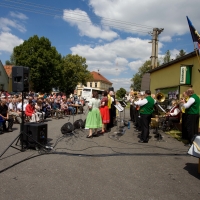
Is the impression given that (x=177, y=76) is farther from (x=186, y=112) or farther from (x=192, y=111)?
(x=192, y=111)

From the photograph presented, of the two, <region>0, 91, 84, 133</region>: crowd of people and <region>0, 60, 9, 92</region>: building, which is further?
<region>0, 60, 9, 92</region>: building

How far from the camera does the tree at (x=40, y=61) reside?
38.1 m

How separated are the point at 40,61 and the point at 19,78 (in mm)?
33189

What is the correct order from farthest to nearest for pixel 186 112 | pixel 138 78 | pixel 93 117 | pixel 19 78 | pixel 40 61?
pixel 138 78
pixel 40 61
pixel 93 117
pixel 186 112
pixel 19 78

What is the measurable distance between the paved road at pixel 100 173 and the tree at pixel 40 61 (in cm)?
3281

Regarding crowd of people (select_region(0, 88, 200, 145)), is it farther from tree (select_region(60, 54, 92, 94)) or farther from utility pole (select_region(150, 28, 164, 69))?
tree (select_region(60, 54, 92, 94))

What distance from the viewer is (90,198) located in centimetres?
355

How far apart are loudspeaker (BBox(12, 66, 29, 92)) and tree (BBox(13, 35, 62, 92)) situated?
108 feet

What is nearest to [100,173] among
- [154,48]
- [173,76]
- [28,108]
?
[28,108]

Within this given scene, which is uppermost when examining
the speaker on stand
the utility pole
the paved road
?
the utility pole

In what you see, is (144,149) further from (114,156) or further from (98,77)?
(98,77)

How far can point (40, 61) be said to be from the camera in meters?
37.8

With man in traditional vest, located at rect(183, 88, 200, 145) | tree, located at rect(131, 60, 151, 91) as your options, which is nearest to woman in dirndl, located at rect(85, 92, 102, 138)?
man in traditional vest, located at rect(183, 88, 200, 145)

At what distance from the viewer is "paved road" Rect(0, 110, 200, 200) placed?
373 cm
